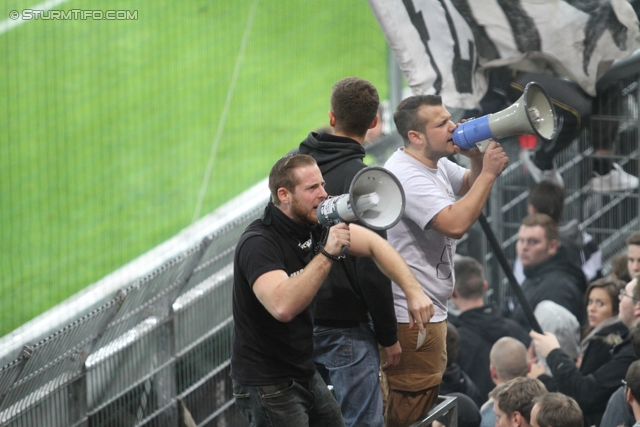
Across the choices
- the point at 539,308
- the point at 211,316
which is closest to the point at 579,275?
the point at 539,308

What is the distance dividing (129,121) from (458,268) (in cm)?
557

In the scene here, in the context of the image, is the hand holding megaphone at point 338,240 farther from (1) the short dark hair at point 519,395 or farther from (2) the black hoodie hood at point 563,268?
(2) the black hoodie hood at point 563,268

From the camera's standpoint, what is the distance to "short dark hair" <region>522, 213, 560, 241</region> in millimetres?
6160

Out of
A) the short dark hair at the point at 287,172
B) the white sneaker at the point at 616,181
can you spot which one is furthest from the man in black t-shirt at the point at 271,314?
the white sneaker at the point at 616,181

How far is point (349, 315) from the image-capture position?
153 inches

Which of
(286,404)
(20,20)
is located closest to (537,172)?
(286,404)

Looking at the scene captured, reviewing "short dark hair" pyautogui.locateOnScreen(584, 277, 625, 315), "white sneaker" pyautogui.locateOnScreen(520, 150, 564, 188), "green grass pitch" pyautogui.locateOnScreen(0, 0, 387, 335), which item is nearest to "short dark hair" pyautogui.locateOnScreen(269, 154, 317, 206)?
"short dark hair" pyautogui.locateOnScreen(584, 277, 625, 315)

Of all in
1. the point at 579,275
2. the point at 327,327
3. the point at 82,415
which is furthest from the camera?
the point at 579,275

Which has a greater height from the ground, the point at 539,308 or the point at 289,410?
the point at 289,410

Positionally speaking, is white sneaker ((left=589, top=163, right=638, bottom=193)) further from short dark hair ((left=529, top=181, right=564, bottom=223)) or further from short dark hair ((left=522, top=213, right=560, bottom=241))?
short dark hair ((left=522, top=213, right=560, bottom=241))

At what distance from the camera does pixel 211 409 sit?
18.2ft

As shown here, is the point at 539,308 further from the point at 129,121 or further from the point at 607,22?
the point at 129,121

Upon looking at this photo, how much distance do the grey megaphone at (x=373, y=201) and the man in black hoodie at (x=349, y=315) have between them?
0.89ft

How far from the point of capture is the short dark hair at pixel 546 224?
616 centimetres
